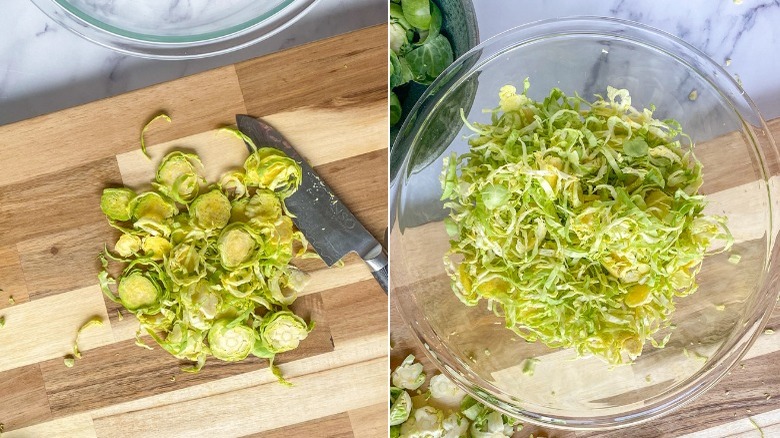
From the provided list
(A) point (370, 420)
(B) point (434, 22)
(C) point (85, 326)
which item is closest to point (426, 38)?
(B) point (434, 22)

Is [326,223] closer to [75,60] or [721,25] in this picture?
[75,60]

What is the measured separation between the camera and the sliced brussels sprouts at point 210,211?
118 centimetres

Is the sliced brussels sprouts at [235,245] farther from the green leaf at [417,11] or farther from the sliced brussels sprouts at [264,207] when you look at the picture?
the green leaf at [417,11]

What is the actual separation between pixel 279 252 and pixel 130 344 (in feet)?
1.11

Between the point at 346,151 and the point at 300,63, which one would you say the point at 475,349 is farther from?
the point at 300,63

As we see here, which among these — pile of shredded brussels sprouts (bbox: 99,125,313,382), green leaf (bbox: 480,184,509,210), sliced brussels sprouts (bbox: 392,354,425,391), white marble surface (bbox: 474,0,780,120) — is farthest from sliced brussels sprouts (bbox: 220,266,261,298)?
white marble surface (bbox: 474,0,780,120)

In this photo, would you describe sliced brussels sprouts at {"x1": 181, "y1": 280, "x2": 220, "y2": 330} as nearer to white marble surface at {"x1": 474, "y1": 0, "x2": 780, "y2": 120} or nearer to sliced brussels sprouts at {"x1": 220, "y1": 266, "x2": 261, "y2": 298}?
sliced brussels sprouts at {"x1": 220, "y1": 266, "x2": 261, "y2": 298}

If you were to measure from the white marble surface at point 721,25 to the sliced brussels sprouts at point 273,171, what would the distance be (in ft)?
1.48

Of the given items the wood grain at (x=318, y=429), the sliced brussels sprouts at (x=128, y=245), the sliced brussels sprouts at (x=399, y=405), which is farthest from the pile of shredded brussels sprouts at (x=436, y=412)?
the sliced brussels sprouts at (x=128, y=245)

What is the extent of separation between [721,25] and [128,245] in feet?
3.91

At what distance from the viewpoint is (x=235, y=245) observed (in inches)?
46.0

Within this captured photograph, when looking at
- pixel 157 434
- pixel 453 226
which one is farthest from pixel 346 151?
pixel 157 434

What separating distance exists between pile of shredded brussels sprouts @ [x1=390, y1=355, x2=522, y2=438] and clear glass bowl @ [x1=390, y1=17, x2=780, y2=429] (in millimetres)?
162

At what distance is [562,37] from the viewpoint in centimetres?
114
